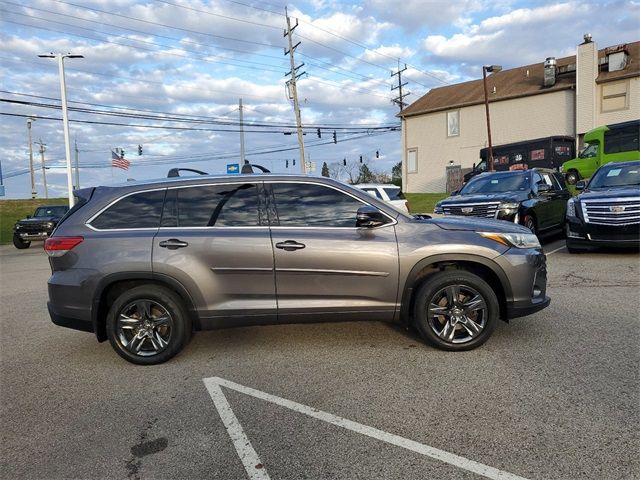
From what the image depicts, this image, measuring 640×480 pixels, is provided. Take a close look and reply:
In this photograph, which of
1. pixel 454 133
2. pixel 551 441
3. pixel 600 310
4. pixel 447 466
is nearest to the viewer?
pixel 447 466

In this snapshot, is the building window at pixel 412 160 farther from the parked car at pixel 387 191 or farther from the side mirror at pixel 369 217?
the side mirror at pixel 369 217

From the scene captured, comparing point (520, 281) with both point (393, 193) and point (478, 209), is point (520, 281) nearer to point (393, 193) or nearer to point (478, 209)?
point (478, 209)

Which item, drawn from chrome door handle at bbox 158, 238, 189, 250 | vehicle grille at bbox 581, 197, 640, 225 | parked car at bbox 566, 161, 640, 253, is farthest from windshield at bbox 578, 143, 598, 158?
chrome door handle at bbox 158, 238, 189, 250

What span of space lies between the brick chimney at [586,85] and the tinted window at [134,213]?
32.3 meters

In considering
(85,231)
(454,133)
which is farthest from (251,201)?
(454,133)

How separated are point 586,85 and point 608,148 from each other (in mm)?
14654

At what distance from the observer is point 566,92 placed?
31547mm

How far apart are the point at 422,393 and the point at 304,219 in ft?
5.96

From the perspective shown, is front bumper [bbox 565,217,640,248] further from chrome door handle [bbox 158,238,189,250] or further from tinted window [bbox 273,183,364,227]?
chrome door handle [bbox 158,238,189,250]

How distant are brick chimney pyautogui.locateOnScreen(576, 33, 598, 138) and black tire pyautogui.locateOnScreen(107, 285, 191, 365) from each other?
32490mm

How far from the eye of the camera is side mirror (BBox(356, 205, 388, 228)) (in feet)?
13.8

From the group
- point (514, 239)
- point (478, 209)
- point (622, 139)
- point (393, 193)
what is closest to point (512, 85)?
point (622, 139)

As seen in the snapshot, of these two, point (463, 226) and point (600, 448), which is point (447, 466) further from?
point (463, 226)

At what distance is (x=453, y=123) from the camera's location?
3756 cm
